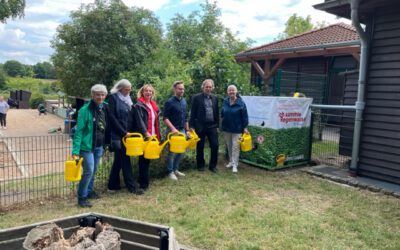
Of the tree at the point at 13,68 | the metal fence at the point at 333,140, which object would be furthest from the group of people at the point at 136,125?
the tree at the point at 13,68

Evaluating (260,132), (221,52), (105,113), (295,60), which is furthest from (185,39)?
(105,113)

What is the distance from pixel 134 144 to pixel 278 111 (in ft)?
10.2

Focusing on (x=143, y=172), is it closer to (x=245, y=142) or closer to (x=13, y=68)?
(x=245, y=142)

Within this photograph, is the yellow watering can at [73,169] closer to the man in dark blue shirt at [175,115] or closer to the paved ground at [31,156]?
the paved ground at [31,156]

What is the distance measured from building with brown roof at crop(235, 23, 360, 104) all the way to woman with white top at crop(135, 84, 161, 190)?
5736mm

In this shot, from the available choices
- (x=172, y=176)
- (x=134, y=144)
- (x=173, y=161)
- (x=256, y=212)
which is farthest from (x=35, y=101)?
(x=256, y=212)

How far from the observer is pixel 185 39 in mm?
21438

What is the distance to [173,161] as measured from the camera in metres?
6.09

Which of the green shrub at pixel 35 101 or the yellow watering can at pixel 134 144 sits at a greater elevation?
the yellow watering can at pixel 134 144

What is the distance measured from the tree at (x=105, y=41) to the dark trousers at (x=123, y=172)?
11281 millimetres

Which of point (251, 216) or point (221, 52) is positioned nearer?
point (251, 216)

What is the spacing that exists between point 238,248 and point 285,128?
3825 mm

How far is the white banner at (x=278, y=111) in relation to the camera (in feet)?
21.8

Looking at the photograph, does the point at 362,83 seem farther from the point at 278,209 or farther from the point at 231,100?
the point at 278,209
